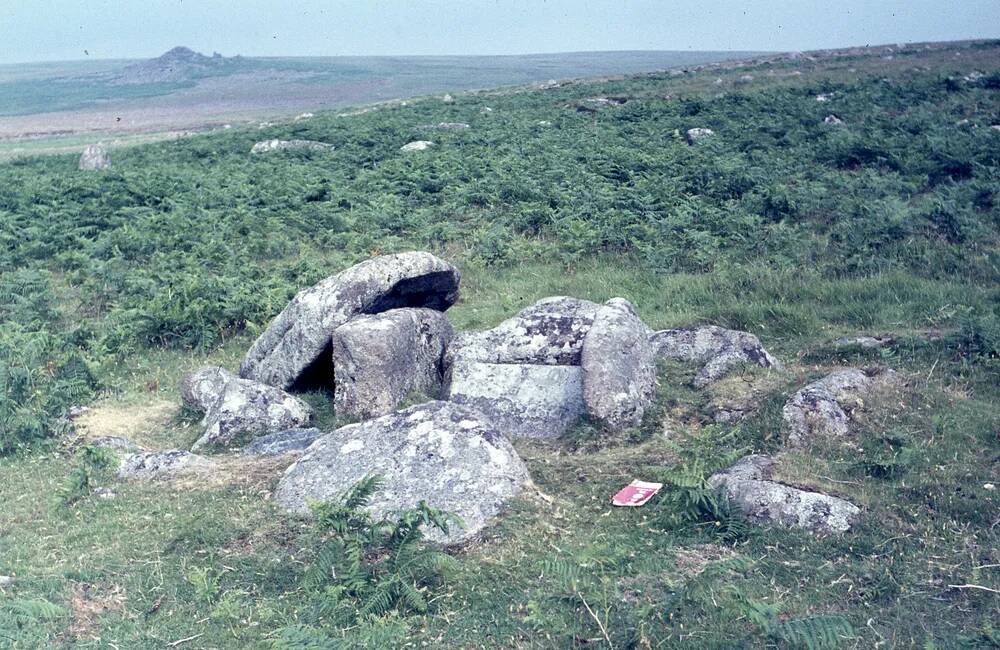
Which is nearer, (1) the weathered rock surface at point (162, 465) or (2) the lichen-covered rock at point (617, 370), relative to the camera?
(1) the weathered rock surface at point (162, 465)

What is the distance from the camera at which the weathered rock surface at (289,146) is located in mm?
35362

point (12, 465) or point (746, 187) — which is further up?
point (746, 187)

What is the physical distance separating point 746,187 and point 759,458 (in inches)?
541

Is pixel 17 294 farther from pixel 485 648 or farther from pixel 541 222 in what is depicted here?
A: pixel 485 648

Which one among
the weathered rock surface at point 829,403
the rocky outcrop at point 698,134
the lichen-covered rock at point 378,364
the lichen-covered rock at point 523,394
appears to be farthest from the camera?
the rocky outcrop at point 698,134

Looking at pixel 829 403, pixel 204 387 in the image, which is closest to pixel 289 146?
pixel 204 387

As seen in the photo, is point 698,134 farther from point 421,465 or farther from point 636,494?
point 421,465

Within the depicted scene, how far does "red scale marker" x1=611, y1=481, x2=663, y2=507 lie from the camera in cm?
829

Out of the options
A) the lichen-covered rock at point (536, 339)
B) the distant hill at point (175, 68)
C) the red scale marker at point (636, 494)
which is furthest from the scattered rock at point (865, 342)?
the distant hill at point (175, 68)

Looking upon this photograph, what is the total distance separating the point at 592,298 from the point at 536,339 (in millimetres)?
4234

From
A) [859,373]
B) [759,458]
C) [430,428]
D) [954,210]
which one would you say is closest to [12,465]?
[430,428]

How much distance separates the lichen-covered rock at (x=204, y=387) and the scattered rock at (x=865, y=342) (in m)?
8.19

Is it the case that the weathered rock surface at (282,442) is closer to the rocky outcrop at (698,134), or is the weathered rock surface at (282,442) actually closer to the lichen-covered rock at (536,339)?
the lichen-covered rock at (536,339)

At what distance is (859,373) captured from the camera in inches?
398
